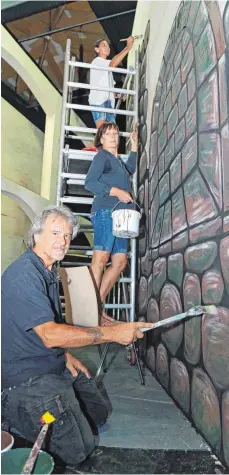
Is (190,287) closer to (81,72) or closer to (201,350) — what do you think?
(201,350)

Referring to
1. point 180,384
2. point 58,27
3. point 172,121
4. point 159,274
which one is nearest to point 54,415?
point 180,384

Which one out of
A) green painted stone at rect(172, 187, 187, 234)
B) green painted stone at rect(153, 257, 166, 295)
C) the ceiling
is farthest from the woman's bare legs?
the ceiling

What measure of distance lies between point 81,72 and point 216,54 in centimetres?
622

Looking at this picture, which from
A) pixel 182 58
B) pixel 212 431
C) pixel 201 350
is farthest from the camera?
pixel 182 58

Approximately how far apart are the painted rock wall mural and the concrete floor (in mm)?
75

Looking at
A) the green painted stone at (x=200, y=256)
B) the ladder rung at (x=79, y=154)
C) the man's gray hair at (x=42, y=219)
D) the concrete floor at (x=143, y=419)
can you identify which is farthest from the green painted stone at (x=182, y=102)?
the concrete floor at (x=143, y=419)

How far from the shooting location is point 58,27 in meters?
5.66

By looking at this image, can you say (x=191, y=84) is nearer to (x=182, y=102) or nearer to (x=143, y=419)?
(x=182, y=102)

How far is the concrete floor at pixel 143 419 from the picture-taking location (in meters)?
1.65

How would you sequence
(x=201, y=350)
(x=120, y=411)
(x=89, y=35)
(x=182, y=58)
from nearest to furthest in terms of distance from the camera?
(x=201, y=350) → (x=120, y=411) → (x=182, y=58) → (x=89, y=35)

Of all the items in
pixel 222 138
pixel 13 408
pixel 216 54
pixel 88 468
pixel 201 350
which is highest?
pixel 216 54

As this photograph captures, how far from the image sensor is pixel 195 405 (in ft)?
5.76

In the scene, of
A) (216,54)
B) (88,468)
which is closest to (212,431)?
(88,468)

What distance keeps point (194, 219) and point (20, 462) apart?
1360 mm
